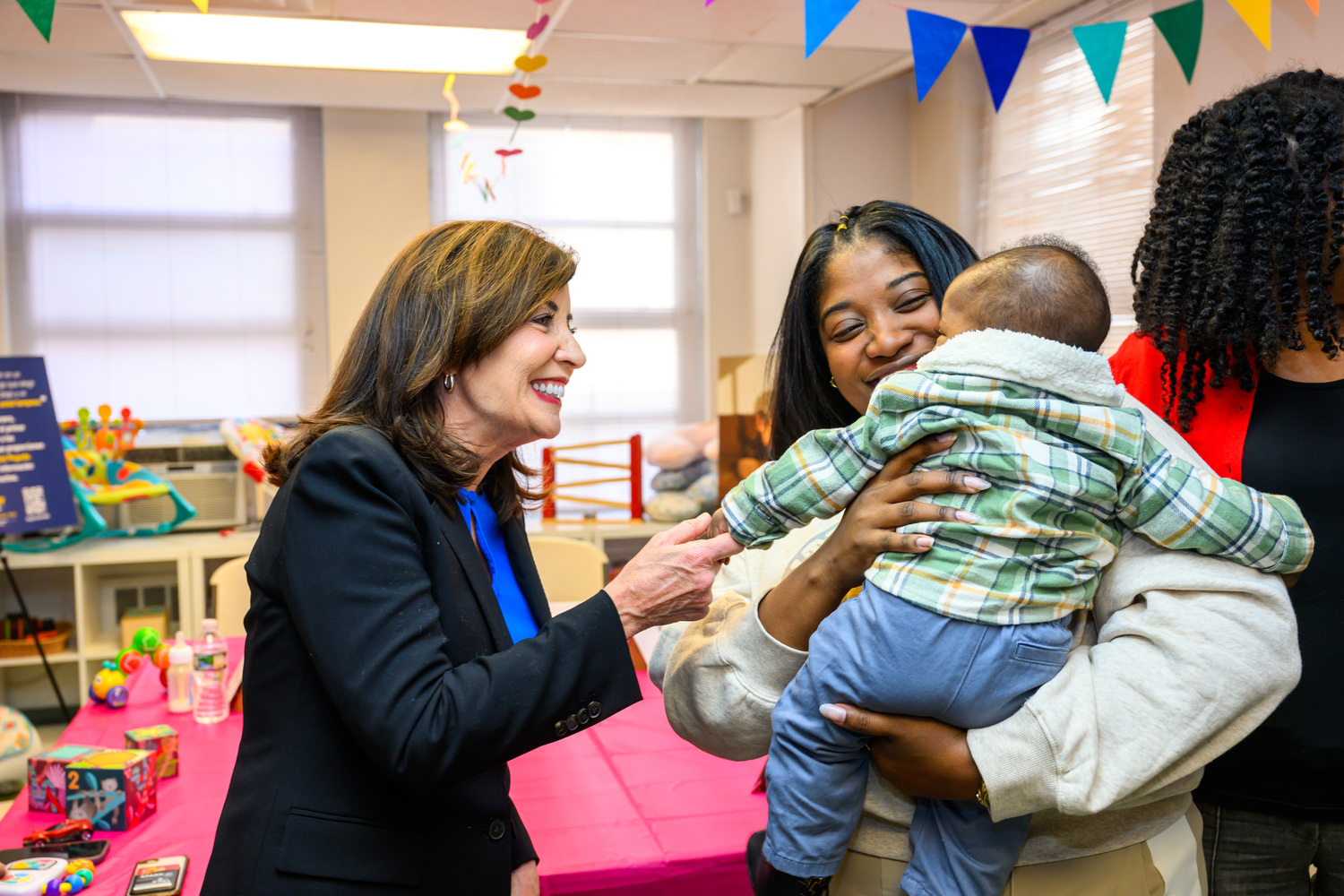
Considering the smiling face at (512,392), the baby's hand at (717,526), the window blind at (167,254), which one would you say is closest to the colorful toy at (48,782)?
the smiling face at (512,392)

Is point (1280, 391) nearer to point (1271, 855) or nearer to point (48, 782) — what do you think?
point (1271, 855)

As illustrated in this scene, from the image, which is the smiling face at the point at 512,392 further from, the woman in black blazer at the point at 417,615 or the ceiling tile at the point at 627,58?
the ceiling tile at the point at 627,58

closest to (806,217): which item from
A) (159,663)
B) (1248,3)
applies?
(1248,3)

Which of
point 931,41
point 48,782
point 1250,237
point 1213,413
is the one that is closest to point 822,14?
point 931,41

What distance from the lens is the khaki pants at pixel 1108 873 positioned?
106 cm

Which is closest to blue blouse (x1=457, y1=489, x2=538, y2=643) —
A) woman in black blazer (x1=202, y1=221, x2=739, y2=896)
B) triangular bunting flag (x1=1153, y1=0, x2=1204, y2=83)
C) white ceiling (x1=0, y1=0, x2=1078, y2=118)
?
woman in black blazer (x1=202, y1=221, x2=739, y2=896)

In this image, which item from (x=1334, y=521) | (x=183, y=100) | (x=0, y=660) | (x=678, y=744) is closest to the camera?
(x=1334, y=521)

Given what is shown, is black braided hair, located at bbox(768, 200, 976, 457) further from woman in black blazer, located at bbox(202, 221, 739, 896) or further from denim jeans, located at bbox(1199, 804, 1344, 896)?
denim jeans, located at bbox(1199, 804, 1344, 896)

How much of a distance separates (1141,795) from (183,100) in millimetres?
5221

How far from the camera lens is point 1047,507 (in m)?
1.02

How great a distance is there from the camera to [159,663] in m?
2.59

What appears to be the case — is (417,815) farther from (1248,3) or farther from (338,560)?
(1248,3)

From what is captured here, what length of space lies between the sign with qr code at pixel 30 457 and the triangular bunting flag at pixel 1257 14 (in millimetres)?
4293

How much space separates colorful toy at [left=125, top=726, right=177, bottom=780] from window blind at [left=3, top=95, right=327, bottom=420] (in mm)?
3376
